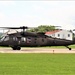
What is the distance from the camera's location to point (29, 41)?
40.4 metres
